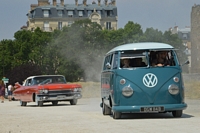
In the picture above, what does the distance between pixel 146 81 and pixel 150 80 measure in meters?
0.12

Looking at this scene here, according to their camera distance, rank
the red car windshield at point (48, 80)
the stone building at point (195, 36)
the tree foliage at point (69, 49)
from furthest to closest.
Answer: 1. the tree foliage at point (69, 49)
2. the stone building at point (195, 36)
3. the red car windshield at point (48, 80)

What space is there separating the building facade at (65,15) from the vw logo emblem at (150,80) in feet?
435

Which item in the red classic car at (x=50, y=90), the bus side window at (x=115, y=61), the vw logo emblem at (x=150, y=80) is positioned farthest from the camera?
the red classic car at (x=50, y=90)

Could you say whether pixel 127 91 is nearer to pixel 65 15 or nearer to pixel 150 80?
pixel 150 80

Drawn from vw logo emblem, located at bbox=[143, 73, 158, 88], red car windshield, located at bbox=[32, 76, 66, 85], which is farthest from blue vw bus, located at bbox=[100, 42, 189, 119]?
red car windshield, located at bbox=[32, 76, 66, 85]

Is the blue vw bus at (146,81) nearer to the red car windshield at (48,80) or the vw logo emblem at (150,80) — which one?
the vw logo emblem at (150,80)

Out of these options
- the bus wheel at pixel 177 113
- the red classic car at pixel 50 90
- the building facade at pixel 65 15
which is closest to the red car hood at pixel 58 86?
the red classic car at pixel 50 90

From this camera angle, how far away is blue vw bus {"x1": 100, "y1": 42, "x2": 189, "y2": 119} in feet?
58.8

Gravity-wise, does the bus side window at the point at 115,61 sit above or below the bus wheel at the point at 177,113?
above

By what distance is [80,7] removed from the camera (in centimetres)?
15612

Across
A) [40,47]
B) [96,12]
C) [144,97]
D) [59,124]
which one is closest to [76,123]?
[59,124]

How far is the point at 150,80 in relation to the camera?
708 inches

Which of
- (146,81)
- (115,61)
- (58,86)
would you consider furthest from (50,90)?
(146,81)

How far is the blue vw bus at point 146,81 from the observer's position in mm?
17922
